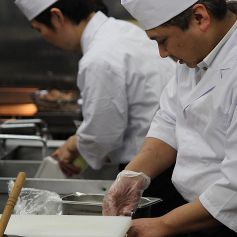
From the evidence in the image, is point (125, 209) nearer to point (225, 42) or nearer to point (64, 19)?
point (225, 42)

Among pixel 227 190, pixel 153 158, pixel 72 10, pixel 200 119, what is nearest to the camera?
pixel 227 190

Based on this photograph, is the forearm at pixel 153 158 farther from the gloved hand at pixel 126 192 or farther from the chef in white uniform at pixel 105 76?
the chef in white uniform at pixel 105 76

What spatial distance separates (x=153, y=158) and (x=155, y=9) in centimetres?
46

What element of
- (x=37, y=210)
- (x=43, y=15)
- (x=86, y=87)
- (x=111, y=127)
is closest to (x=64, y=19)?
(x=43, y=15)

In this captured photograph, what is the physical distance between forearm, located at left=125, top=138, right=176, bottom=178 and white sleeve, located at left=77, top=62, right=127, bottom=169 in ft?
1.59

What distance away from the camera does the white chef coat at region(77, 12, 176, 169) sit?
228 cm

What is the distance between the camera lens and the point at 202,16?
1472 mm

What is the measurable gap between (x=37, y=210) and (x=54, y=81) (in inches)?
112

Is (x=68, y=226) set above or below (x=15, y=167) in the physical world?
above

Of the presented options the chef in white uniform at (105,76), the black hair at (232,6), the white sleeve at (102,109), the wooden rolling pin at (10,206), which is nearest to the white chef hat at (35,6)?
the chef in white uniform at (105,76)

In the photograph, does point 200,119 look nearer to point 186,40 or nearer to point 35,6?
point 186,40

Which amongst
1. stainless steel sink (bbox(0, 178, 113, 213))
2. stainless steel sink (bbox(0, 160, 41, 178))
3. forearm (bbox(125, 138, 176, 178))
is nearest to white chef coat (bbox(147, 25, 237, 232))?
forearm (bbox(125, 138, 176, 178))

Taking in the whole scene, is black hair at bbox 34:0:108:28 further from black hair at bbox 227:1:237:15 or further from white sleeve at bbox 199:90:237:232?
white sleeve at bbox 199:90:237:232

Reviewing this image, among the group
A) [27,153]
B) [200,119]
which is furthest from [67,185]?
[27,153]
